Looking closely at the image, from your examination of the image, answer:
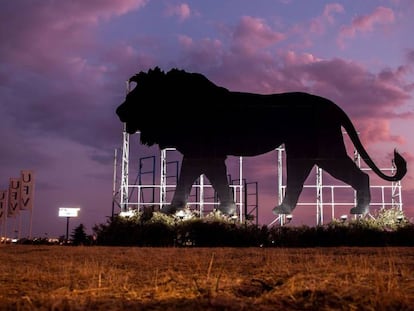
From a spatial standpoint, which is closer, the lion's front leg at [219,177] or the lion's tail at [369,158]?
the lion's front leg at [219,177]

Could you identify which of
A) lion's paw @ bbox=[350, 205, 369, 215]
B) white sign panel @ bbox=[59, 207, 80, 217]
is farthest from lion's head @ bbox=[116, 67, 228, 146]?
white sign panel @ bbox=[59, 207, 80, 217]

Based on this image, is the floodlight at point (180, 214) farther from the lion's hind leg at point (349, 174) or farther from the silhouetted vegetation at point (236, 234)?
the lion's hind leg at point (349, 174)

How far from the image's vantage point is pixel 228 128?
23516mm

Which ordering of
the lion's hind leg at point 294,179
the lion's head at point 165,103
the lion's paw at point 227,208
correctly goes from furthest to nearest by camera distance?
the lion's paw at point 227,208, the lion's hind leg at point 294,179, the lion's head at point 165,103

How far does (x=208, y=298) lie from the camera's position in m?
4.61

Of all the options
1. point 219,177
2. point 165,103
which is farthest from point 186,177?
point 165,103

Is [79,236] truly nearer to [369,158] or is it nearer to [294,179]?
[294,179]

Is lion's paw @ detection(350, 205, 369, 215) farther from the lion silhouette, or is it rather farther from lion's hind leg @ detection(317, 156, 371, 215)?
lion's hind leg @ detection(317, 156, 371, 215)

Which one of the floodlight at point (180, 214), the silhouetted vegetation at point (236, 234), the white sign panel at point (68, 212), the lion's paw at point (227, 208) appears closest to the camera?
the silhouetted vegetation at point (236, 234)

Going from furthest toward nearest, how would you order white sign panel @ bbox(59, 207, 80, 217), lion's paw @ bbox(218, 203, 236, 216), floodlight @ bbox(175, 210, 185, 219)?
white sign panel @ bbox(59, 207, 80, 217) → lion's paw @ bbox(218, 203, 236, 216) → floodlight @ bbox(175, 210, 185, 219)

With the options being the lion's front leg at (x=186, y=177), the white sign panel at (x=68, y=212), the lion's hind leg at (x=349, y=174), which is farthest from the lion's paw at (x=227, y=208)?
the white sign panel at (x=68, y=212)

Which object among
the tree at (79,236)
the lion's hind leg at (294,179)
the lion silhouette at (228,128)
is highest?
the lion silhouette at (228,128)

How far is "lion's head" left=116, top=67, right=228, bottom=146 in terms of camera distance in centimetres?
2273

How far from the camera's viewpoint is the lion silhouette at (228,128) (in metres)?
22.8
